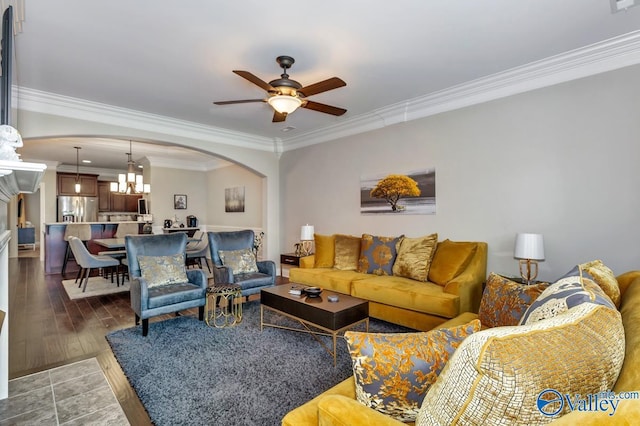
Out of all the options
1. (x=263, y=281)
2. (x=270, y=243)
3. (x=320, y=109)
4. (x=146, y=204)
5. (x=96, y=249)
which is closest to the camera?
(x=320, y=109)

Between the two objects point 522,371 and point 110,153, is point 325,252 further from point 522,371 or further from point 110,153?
point 110,153

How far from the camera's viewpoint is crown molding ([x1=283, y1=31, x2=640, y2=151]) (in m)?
2.86

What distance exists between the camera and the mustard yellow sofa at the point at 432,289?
318 cm

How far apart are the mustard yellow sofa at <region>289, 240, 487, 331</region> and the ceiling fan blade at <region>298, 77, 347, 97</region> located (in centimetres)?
220

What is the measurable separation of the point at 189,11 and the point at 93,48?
121cm

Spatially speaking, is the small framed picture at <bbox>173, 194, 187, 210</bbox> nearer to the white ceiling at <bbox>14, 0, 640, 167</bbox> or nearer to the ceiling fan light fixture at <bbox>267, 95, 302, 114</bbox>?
the white ceiling at <bbox>14, 0, 640, 167</bbox>

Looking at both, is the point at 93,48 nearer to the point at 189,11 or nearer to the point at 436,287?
the point at 189,11

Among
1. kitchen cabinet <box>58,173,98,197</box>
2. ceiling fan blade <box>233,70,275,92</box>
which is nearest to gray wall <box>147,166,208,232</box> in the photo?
kitchen cabinet <box>58,173,98,197</box>

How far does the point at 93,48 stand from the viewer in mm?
2879

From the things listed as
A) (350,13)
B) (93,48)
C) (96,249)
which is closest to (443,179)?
(350,13)

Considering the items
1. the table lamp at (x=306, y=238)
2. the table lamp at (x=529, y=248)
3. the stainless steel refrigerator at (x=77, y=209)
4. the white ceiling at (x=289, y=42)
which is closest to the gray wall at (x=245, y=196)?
the table lamp at (x=306, y=238)

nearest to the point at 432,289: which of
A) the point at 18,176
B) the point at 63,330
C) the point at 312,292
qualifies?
the point at 312,292

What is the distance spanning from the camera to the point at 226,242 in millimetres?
4605

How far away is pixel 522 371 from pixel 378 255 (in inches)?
141
